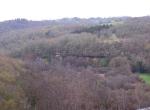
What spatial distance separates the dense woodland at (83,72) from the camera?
36062mm

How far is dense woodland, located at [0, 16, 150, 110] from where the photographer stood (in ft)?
118

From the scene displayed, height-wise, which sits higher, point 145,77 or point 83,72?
point 83,72

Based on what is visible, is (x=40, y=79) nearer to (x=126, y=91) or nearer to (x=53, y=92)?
(x=53, y=92)

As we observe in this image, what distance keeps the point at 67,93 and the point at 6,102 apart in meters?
8.02

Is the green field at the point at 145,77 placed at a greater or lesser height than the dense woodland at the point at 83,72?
lesser

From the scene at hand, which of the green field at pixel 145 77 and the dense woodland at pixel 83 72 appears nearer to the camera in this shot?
the dense woodland at pixel 83 72

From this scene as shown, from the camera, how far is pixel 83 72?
1940 inches

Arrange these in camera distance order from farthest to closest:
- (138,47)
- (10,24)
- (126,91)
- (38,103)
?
(10,24) → (138,47) → (126,91) → (38,103)

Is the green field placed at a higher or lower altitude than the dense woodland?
lower

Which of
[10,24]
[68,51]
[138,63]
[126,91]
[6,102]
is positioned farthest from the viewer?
[10,24]

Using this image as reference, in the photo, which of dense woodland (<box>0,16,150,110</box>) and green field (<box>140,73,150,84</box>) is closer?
dense woodland (<box>0,16,150,110</box>)

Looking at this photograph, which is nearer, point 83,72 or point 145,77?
point 145,77

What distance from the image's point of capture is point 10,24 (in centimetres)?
11919

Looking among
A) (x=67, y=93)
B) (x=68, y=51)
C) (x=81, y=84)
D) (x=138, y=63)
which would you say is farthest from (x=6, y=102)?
(x=68, y=51)
